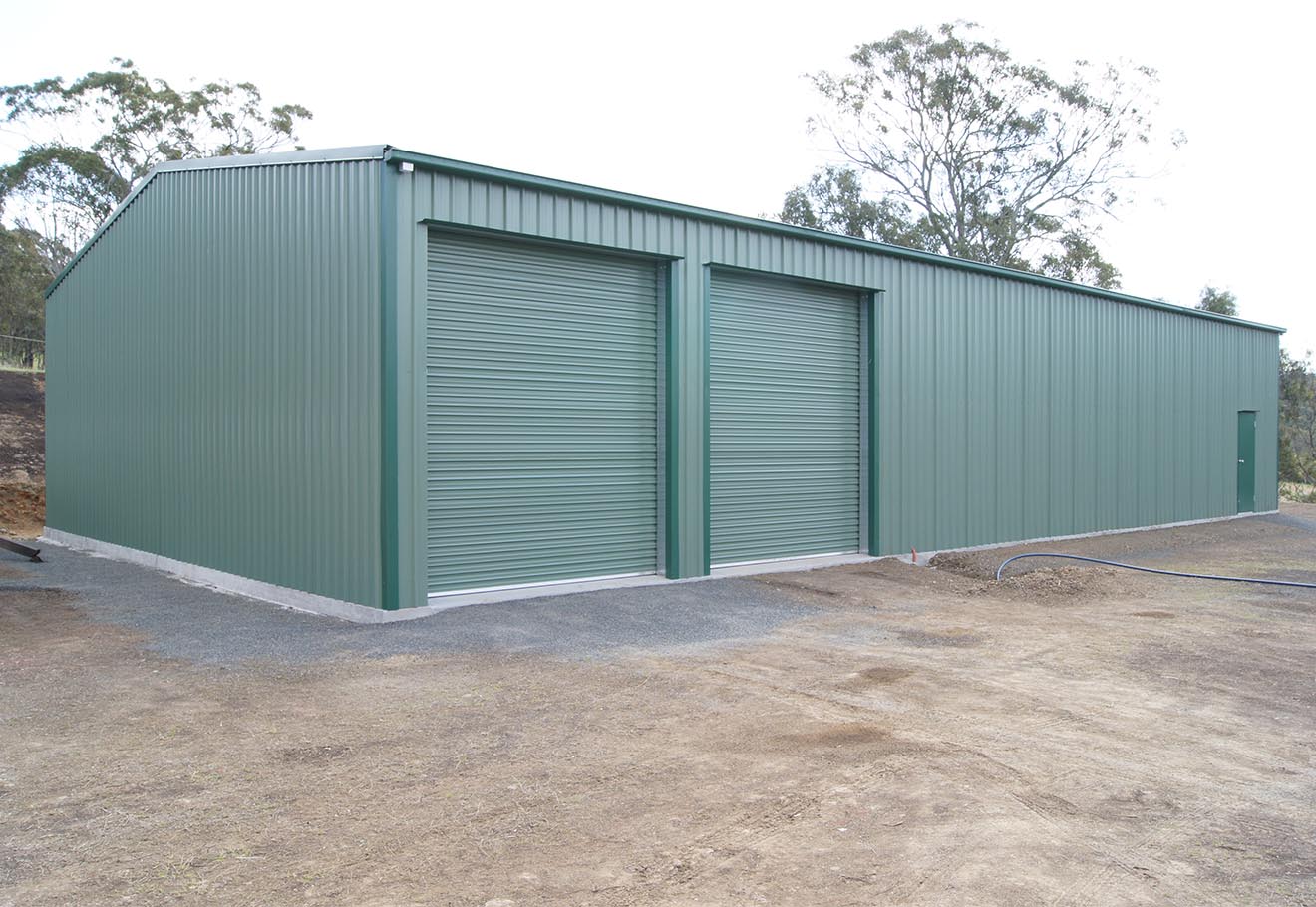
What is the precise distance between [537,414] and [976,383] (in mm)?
7663

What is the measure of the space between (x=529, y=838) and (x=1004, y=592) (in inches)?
346

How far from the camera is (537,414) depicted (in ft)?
35.7

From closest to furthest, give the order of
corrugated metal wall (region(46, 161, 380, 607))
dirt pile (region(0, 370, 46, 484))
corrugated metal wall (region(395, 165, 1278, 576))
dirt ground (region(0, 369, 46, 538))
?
1. corrugated metal wall (region(46, 161, 380, 607))
2. corrugated metal wall (region(395, 165, 1278, 576))
3. dirt ground (region(0, 369, 46, 538))
4. dirt pile (region(0, 370, 46, 484))

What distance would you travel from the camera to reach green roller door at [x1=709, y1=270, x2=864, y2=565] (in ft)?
41.0

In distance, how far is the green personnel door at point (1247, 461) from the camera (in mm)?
22406

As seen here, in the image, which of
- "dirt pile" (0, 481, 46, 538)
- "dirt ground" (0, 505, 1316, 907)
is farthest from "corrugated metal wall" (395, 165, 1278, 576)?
"dirt pile" (0, 481, 46, 538)

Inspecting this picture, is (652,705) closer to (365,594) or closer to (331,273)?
(365,594)

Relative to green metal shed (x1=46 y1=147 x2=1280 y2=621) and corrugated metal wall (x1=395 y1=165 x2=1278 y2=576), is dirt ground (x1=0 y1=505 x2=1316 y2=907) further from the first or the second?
corrugated metal wall (x1=395 y1=165 x2=1278 y2=576)

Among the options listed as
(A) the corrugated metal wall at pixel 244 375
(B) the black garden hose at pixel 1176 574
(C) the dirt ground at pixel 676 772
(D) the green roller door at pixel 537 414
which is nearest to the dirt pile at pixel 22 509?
(A) the corrugated metal wall at pixel 244 375

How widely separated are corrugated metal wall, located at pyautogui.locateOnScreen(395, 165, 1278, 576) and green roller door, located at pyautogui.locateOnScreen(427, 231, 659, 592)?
1.19 ft

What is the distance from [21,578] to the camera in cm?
1259

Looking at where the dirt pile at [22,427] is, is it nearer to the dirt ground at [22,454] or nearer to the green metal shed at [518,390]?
the dirt ground at [22,454]

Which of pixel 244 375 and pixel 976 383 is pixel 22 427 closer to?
pixel 244 375

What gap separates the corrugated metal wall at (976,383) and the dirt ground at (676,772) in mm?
3862
